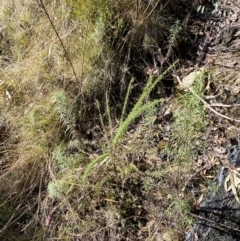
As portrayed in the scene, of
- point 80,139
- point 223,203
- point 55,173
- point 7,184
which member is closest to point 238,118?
point 223,203

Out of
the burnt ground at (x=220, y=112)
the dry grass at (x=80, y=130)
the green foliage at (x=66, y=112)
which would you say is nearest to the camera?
the burnt ground at (x=220, y=112)

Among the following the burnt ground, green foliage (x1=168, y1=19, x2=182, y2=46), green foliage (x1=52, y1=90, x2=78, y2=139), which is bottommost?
the burnt ground

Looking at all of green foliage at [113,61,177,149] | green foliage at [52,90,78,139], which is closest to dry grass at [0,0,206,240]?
green foliage at [52,90,78,139]

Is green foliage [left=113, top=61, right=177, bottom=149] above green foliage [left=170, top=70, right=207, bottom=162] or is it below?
above

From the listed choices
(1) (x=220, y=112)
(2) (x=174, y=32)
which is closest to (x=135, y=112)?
(1) (x=220, y=112)

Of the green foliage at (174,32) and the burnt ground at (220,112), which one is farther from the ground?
the green foliage at (174,32)

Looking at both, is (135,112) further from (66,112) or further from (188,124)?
(66,112)

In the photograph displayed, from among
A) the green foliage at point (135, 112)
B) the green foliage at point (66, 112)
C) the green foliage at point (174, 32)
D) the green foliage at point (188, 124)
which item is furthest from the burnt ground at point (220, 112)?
the green foliage at point (66, 112)

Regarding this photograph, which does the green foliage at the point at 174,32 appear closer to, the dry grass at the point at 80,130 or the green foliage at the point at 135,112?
the dry grass at the point at 80,130

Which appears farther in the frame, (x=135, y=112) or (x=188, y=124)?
(x=188, y=124)

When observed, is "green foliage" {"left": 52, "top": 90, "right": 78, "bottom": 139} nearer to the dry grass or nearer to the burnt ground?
the dry grass

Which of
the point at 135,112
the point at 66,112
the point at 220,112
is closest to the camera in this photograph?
the point at 135,112

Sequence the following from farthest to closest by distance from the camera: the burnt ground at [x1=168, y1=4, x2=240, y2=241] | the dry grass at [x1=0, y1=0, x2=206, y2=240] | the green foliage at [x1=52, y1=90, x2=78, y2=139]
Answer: the green foliage at [x1=52, y1=90, x2=78, y2=139] → the dry grass at [x1=0, y1=0, x2=206, y2=240] → the burnt ground at [x1=168, y1=4, x2=240, y2=241]

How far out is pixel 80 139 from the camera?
7.93ft
